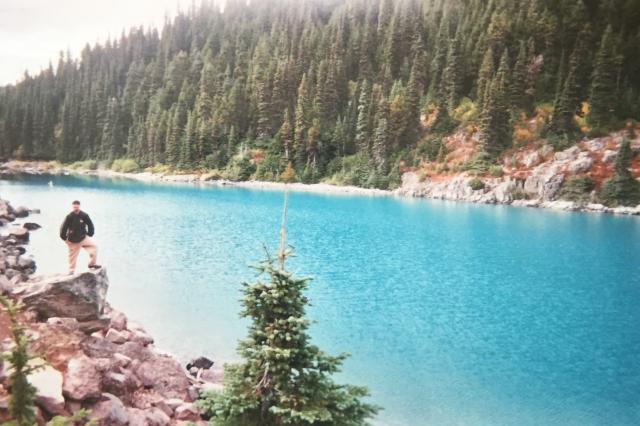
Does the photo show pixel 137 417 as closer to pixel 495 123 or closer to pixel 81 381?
pixel 81 381

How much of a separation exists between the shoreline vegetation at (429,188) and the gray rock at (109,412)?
161 ft

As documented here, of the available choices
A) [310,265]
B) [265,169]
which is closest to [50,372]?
[310,265]

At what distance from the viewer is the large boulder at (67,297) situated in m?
14.5

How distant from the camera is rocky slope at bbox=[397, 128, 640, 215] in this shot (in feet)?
262

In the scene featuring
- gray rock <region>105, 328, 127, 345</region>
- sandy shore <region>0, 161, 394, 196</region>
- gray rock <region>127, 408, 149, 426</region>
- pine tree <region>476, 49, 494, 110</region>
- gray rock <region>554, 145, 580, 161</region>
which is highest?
pine tree <region>476, 49, 494, 110</region>

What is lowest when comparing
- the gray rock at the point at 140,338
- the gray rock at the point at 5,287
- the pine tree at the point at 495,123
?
the gray rock at the point at 140,338

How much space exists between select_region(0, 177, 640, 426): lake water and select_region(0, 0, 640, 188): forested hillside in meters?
45.4

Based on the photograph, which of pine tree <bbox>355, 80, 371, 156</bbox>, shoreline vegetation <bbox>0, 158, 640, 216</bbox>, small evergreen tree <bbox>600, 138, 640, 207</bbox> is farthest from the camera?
pine tree <bbox>355, 80, 371, 156</bbox>

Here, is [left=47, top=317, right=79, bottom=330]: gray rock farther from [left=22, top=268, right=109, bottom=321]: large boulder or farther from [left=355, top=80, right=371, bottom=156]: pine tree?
[left=355, top=80, right=371, bottom=156]: pine tree

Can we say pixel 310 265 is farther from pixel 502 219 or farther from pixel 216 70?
pixel 216 70

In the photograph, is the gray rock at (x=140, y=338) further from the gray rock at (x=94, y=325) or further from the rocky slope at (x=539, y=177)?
the rocky slope at (x=539, y=177)

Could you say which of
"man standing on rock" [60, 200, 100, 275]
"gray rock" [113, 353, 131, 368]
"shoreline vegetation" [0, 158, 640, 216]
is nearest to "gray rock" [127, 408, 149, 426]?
"gray rock" [113, 353, 131, 368]

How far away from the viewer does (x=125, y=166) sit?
137500 mm

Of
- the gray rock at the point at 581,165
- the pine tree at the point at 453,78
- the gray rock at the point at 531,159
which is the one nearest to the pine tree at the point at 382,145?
the pine tree at the point at 453,78
